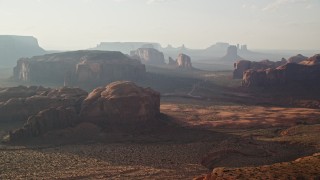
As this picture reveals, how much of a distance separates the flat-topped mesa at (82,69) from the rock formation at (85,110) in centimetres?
6359

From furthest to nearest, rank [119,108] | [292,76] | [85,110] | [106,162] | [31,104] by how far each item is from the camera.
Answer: [292,76] < [31,104] < [85,110] < [119,108] < [106,162]

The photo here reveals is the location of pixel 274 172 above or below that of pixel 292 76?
below

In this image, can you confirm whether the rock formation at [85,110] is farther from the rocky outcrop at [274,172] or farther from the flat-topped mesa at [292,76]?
the flat-topped mesa at [292,76]

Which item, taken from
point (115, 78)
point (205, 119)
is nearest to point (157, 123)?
point (205, 119)

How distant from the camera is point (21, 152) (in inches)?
2056

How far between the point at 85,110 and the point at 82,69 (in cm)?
7247

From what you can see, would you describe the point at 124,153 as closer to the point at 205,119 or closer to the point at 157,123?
the point at 157,123

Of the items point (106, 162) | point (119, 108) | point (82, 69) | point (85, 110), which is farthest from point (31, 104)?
point (82, 69)

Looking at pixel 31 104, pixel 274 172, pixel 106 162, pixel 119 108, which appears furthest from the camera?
pixel 31 104

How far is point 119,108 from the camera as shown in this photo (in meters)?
65.6

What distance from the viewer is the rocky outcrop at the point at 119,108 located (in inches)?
2589

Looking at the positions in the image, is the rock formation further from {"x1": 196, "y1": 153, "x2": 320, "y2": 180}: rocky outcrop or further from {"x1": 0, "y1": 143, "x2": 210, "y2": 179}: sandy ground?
{"x1": 196, "y1": 153, "x2": 320, "y2": 180}: rocky outcrop

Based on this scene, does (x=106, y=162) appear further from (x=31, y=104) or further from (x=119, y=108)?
(x=31, y=104)

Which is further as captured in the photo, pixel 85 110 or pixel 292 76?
pixel 292 76
